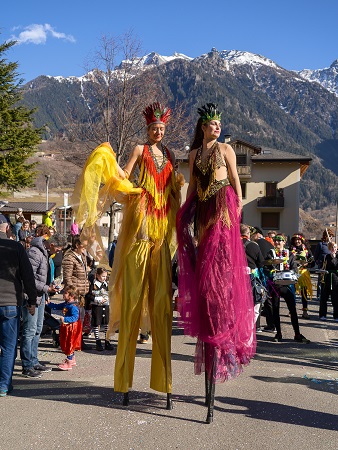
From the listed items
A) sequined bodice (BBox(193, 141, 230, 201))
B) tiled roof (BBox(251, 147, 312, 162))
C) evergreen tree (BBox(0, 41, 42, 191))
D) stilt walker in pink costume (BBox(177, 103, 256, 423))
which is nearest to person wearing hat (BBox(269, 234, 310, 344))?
stilt walker in pink costume (BBox(177, 103, 256, 423))

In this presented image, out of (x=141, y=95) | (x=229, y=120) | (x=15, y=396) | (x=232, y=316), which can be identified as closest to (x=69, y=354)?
(x=15, y=396)

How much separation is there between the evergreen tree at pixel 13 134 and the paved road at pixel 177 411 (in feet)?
85.0

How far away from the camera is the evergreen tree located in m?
31.5

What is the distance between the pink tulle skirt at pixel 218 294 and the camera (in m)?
4.97

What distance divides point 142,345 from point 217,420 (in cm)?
379

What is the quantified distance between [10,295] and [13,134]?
90.1 ft

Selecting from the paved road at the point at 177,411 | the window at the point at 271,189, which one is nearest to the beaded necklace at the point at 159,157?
the paved road at the point at 177,411

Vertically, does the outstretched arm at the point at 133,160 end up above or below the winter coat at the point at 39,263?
above

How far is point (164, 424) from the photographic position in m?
4.74

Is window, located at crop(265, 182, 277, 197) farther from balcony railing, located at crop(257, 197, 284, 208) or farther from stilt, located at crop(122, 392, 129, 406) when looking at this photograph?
stilt, located at crop(122, 392, 129, 406)

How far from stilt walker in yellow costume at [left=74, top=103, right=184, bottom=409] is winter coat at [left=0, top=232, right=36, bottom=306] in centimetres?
83

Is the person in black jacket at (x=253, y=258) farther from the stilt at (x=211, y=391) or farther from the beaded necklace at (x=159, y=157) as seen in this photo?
the stilt at (x=211, y=391)

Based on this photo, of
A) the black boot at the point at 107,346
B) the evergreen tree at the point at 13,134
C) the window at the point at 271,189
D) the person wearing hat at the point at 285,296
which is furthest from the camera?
the window at the point at 271,189

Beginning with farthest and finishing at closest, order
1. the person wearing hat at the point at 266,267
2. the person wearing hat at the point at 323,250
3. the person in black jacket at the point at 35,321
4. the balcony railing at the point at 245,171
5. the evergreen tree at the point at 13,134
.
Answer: the balcony railing at the point at 245,171, the evergreen tree at the point at 13,134, the person wearing hat at the point at 323,250, the person wearing hat at the point at 266,267, the person in black jacket at the point at 35,321
